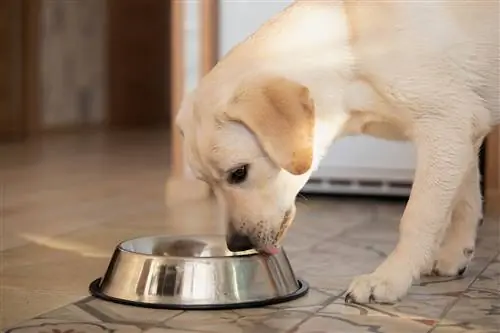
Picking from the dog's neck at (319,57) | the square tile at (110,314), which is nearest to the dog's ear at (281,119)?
the dog's neck at (319,57)

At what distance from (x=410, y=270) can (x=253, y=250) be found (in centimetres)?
30

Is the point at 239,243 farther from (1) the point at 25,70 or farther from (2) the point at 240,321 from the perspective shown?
(1) the point at 25,70

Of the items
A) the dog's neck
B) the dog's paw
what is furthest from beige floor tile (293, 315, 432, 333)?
the dog's neck

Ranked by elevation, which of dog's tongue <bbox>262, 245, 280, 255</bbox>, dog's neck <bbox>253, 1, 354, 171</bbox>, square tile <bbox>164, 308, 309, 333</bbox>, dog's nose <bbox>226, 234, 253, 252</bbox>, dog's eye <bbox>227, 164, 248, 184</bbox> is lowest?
square tile <bbox>164, 308, 309, 333</bbox>

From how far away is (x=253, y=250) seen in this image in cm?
173

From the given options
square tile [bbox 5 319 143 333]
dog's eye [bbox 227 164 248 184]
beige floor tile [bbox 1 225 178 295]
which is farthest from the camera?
beige floor tile [bbox 1 225 178 295]

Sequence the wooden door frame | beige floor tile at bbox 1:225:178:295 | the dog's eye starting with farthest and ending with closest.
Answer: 1. the wooden door frame
2. beige floor tile at bbox 1:225:178:295
3. the dog's eye

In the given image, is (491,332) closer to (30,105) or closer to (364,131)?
(364,131)

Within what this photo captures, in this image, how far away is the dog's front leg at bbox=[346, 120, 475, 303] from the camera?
66.6 inches

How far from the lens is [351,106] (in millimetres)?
1798

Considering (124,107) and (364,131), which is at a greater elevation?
(364,131)

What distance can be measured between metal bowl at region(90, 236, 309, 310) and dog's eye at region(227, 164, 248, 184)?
14 centimetres

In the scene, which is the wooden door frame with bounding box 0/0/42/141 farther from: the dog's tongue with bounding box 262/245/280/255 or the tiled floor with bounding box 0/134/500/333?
the dog's tongue with bounding box 262/245/280/255

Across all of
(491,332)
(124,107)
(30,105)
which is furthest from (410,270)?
(124,107)
